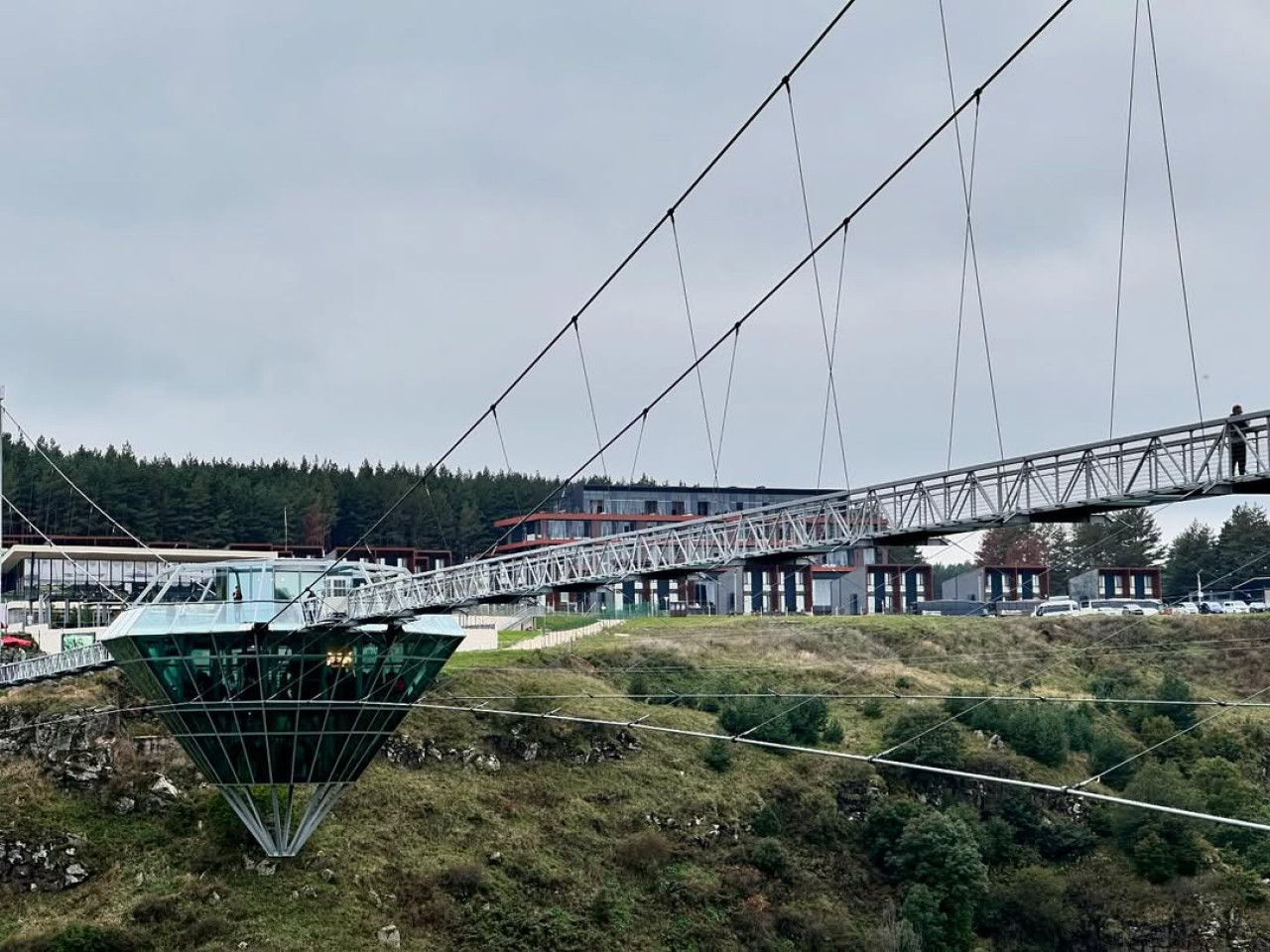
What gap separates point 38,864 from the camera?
60438mm

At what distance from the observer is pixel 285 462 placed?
163 meters

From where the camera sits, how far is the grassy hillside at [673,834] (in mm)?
60750

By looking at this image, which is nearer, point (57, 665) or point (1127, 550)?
point (57, 665)

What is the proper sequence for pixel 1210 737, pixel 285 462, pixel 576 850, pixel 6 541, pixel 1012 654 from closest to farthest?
pixel 576 850, pixel 1210 737, pixel 1012 654, pixel 6 541, pixel 285 462

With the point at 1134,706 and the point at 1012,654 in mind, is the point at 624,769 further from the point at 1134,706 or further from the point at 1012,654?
the point at 1012,654

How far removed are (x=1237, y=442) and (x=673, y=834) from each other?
136ft

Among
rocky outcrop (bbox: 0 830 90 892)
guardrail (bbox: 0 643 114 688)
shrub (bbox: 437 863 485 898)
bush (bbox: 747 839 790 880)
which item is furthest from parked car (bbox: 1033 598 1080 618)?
rocky outcrop (bbox: 0 830 90 892)

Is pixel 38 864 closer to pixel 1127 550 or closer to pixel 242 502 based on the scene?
pixel 242 502

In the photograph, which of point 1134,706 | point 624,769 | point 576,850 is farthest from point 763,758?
point 1134,706

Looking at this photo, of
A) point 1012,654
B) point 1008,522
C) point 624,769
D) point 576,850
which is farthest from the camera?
point 1012,654

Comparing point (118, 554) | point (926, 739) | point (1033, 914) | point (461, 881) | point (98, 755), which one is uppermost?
point (118, 554)

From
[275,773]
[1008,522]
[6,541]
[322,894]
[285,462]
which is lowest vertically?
[322,894]

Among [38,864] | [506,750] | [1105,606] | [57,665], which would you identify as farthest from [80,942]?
[1105,606]

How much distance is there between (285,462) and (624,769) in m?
95.5
